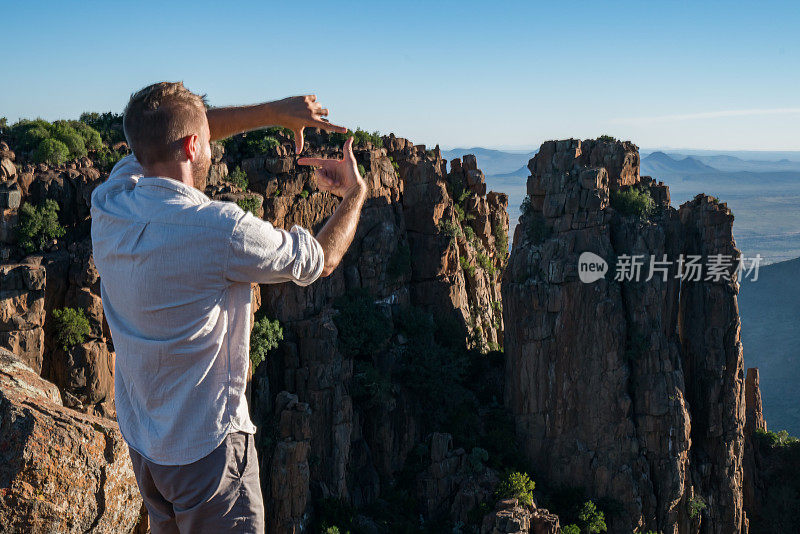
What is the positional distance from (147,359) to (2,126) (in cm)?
3841

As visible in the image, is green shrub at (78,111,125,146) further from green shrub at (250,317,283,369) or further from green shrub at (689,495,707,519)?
green shrub at (689,495,707,519)

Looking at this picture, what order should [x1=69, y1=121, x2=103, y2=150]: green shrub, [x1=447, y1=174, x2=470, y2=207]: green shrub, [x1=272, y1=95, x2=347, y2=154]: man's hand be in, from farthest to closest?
[x1=447, y1=174, x2=470, y2=207]: green shrub < [x1=69, y1=121, x2=103, y2=150]: green shrub < [x1=272, y1=95, x2=347, y2=154]: man's hand

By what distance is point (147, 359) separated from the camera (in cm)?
341

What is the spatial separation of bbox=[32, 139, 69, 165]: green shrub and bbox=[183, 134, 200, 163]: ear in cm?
3053

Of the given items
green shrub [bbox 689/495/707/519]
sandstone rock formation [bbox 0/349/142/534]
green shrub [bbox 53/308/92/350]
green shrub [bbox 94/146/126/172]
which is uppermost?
green shrub [bbox 94/146/126/172]

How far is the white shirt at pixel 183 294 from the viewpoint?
3.21m

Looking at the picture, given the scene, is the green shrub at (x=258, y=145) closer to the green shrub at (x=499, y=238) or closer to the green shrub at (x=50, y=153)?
the green shrub at (x=50, y=153)

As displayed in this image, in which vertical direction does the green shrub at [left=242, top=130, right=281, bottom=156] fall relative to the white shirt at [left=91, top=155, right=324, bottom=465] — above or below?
above

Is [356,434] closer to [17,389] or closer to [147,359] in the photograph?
[17,389]

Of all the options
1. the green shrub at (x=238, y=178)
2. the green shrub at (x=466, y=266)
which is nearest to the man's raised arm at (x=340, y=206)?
the green shrub at (x=238, y=178)

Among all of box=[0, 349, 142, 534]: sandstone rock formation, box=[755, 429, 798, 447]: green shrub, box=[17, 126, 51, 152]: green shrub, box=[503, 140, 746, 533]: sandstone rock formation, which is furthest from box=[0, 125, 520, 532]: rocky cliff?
box=[0, 349, 142, 534]: sandstone rock formation

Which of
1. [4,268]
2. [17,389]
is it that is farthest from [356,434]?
[17,389]

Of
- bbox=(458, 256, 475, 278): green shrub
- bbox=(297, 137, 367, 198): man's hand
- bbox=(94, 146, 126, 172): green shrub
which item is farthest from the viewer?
bbox=(458, 256, 475, 278): green shrub

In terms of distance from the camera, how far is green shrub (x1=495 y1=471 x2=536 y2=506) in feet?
98.8
